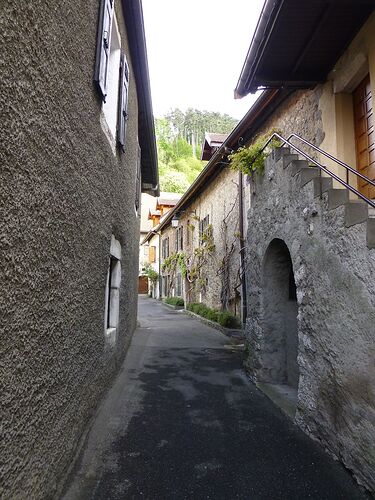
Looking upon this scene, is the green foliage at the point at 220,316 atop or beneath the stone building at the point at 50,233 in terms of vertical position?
beneath

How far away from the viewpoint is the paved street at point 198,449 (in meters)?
2.74

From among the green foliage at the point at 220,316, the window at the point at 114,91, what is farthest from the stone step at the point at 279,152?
the green foliage at the point at 220,316

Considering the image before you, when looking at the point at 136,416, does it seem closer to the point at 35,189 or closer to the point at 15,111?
the point at 35,189

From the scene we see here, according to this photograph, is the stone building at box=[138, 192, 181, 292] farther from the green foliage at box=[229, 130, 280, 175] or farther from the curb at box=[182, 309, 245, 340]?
the green foliage at box=[229, 130, 280, 175]

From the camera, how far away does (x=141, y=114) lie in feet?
26.2

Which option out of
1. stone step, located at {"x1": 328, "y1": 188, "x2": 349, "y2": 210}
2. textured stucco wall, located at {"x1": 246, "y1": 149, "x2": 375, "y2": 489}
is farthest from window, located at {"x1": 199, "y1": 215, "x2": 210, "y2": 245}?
stone step, located at {"x1": 328, "y1": 188, "x2": 349, "y2": 210}

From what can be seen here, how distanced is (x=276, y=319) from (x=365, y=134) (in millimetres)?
3166

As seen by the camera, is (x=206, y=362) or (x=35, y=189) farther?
(x=206, y=362)

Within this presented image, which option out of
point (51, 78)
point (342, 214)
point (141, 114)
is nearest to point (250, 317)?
point (342, 214)

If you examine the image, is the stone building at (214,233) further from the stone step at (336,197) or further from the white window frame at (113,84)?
the stone step at (336,197)

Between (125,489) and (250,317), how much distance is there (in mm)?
3477

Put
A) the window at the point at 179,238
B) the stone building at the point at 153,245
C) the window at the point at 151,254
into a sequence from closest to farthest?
the window at the point at 179,238, the stone building at the point at 153,245, the window at the point at 151,254

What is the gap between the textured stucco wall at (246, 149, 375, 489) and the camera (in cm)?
276

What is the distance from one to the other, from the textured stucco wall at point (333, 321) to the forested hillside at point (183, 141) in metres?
38.9
